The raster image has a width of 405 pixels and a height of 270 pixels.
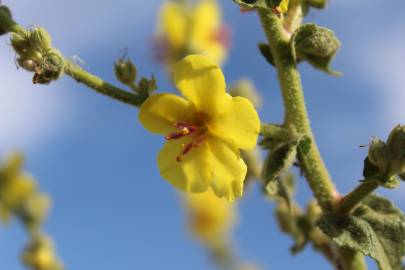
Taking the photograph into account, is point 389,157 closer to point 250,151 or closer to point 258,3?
point 258,3

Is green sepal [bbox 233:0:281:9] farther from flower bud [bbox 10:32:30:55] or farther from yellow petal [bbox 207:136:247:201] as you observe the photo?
flower bud [bbox 10:32:30:55]

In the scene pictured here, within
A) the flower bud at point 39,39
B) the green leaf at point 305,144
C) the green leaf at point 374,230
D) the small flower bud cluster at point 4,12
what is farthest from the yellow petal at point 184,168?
the small flower bud cluster at point 4,12

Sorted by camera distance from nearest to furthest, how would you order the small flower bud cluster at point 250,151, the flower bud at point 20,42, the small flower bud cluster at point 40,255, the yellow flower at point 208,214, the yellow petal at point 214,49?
the flower bud at point 20,42 → the small flower bud cluster at point 250,151 → the small flower bud cluster at point 40,255 → the yellow petal at point 214,49 → the yellow flower at point 208,214

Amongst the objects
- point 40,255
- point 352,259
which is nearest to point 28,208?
point 40,255

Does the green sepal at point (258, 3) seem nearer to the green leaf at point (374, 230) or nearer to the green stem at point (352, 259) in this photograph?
the green leaf at point (374, 230)

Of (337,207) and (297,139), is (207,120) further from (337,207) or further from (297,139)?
(337,207)

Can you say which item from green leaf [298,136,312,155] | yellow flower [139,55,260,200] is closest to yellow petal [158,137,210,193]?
yellow flower [139,55,260,200]

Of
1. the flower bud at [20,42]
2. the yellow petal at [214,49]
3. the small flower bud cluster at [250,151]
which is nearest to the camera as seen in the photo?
the flower bud at [20,42]
